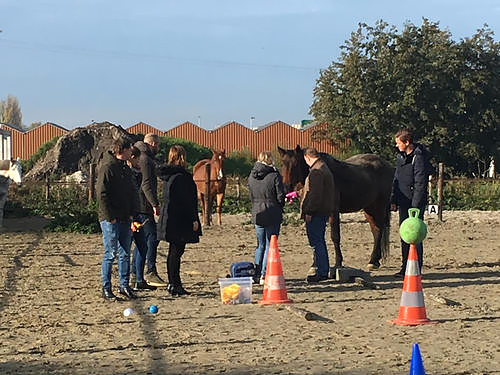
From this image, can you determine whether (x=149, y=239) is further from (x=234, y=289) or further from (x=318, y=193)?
(x=318, y=193)

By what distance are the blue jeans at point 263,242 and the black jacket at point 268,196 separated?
11cm

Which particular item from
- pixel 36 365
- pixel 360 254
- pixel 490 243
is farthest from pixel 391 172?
pixel 36 365

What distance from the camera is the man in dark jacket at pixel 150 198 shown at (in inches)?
424

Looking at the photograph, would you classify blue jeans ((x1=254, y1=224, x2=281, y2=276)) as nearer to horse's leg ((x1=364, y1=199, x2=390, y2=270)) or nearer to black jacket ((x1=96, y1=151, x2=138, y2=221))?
black jacket ((x1=96, y1=151, x2=138, y2=221))

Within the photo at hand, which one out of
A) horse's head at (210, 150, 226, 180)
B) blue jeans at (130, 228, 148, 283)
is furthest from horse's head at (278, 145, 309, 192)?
horse's head at (210, 150, 226, 180)

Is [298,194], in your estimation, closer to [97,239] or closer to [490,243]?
[490,243]

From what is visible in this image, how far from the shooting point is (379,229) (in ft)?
44.7

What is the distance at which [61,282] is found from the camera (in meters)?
A: 11.7

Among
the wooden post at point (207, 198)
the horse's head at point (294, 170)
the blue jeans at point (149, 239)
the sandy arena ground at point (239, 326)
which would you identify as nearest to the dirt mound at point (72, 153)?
the wooden post at point (207, 198)

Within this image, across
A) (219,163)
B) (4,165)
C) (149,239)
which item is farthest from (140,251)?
(4,165)

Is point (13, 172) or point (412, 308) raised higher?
point (13, 172)

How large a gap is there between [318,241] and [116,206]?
3017mm

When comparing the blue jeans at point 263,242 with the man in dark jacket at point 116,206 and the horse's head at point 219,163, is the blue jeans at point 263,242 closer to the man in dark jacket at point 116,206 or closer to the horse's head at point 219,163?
the man in dark jacket at point 116,206

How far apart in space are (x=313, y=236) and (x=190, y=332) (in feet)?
12.6
